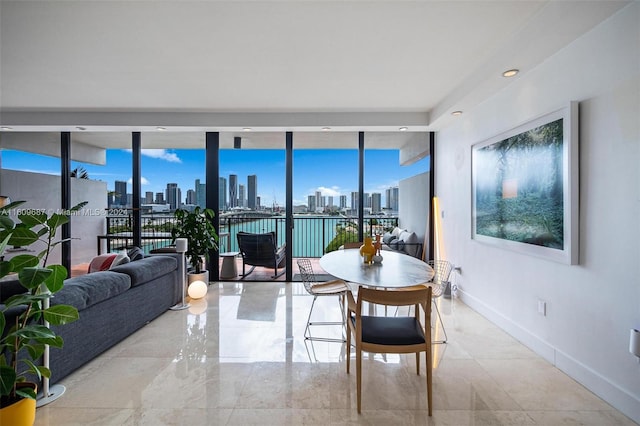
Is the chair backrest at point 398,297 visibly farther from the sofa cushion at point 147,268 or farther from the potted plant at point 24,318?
the sofa cushion at point 147,268

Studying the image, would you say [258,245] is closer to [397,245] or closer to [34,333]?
[397,245]

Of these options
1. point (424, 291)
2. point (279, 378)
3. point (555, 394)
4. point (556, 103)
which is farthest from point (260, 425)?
point (556, 103)

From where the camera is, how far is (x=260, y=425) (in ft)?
5.53

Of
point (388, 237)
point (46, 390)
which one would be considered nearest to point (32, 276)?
point (46, 390)

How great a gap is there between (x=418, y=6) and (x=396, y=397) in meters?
2.67

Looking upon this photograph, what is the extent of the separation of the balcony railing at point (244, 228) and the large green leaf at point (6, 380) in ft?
11.5

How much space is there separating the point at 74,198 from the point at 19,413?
4466mm

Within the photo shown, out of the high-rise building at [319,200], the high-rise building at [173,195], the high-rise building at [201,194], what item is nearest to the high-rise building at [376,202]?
the high-rise building at [319,200]

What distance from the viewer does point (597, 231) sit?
196 centimetres

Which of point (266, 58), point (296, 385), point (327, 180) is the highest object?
point (266, 58)

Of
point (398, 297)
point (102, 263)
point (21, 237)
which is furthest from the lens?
point (102, 263)

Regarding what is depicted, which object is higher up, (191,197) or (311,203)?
(191,197)

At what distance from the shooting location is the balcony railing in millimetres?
4895

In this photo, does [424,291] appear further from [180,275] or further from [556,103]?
[180,275]
